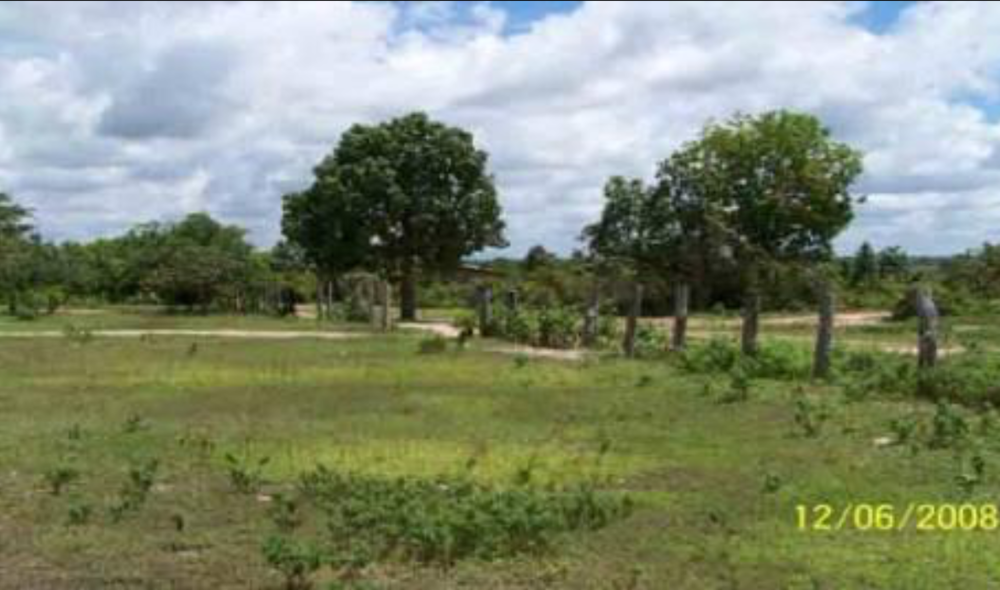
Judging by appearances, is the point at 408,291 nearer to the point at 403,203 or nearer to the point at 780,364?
the point at 403,203

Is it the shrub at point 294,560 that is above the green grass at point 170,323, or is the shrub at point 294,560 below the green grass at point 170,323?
below

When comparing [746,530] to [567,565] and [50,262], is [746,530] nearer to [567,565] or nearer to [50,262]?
[567,565]

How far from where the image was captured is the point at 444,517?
8.57m

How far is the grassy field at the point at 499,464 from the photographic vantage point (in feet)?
25.7

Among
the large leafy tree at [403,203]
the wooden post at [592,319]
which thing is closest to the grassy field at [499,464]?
the wooden post at [592,319]

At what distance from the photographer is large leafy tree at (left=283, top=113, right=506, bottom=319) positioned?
46062 mm

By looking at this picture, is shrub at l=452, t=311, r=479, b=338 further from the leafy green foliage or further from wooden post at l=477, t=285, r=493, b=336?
the leafy green foliage

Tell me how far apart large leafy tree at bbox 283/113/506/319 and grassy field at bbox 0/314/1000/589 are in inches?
930

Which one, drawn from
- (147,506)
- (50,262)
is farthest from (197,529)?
(50,262)

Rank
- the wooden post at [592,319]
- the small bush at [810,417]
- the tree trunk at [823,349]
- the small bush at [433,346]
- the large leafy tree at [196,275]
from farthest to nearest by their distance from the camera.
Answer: the large leafy tree at [196,275] < the wooden post at [592,319] < the small bush at [433,346] < the tree trunk at [823,349] < the small bush at [810,417]

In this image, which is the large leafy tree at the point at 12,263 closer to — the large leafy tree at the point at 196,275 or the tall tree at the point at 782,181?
the large leafy tree at the point at 196,275
